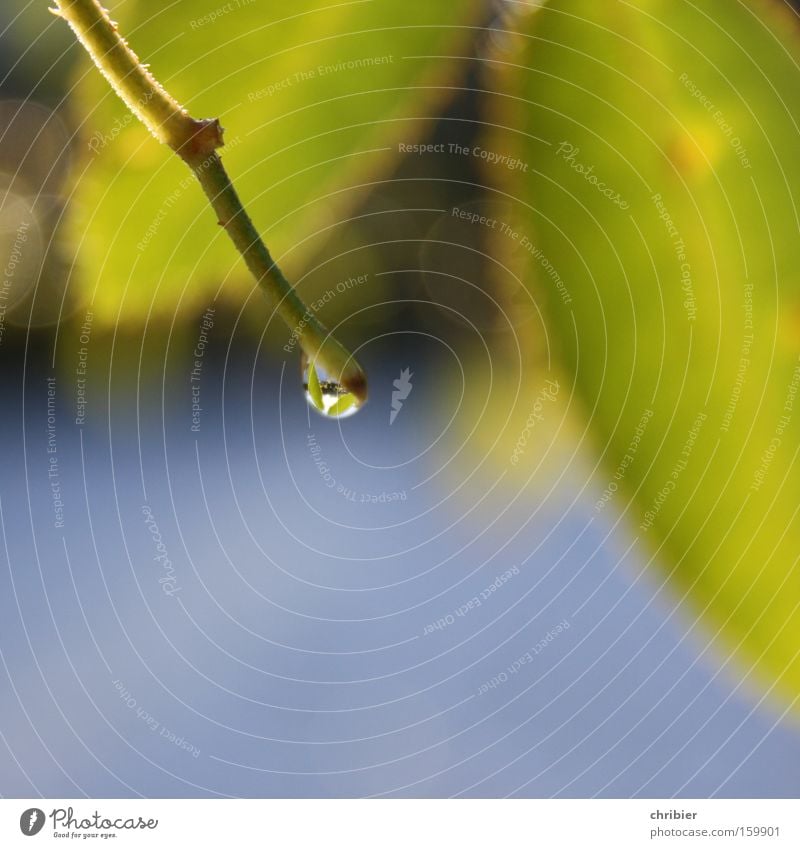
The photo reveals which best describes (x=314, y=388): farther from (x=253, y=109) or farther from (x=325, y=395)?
(x=253, y=109)

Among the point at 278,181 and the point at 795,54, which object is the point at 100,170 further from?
the point at 795,54

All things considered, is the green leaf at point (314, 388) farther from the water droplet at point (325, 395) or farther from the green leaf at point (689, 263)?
the green leaf at point (689, 263)

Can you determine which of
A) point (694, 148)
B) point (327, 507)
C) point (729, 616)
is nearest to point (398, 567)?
point (327, 507)

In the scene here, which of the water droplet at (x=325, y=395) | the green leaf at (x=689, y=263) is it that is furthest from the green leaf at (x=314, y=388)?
the green leaf at (x=689, y=263)

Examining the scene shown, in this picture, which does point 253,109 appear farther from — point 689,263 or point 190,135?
point 689,263

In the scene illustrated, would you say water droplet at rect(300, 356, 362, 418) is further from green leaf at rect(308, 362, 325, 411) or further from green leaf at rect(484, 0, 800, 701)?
green leaf at rect(484, 0, 800, 701)

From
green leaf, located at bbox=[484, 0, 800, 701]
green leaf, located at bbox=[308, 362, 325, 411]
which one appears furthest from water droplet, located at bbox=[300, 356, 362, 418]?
green leaf, located at bbox=[484, 0, 800, 701]

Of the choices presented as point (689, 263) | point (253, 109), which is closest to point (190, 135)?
point (253, 109)

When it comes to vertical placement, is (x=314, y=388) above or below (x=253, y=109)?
below
